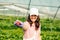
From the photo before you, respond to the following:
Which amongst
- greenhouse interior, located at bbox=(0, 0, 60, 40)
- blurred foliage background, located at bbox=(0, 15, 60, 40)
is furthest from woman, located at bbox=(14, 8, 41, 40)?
greenhouse interior, located at bbox=(0, 0, 60, 40)

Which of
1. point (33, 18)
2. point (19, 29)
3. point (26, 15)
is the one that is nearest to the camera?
point (33, 18)

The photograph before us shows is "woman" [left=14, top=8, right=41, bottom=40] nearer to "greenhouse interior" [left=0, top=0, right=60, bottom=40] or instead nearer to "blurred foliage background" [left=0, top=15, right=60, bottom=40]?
Answer: "blurred foliage background" [left=0, top=15, right=60, bottom=40]

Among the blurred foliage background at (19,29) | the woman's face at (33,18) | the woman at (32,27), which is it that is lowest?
the blurred foliage background at (19,29)

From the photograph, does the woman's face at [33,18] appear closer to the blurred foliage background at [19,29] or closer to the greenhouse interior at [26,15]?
the blurred foliage background at [19,29]

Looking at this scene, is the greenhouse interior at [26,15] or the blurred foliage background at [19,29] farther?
the greenhouse interior at [26,15]

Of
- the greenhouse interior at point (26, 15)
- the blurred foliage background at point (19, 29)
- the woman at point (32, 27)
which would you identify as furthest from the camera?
the greenhouse interior at point (26, 15)

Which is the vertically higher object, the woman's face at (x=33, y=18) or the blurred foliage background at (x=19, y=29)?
the woman's face at (x=33, y=18)

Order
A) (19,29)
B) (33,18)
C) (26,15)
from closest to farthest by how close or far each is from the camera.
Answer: (33,18) → (19,29) → (26,15)

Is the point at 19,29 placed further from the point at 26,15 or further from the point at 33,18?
the point at 33,18

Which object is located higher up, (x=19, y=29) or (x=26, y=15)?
(x=26, y=15)

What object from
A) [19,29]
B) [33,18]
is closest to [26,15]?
[19,29]

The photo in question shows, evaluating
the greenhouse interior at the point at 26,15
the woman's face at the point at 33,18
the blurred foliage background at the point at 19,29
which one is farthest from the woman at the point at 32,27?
the greenhouse interior at the point at 26,15

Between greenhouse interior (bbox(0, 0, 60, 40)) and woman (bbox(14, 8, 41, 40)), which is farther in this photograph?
greenhouse interior (bbox(0, 0, 60, 40))

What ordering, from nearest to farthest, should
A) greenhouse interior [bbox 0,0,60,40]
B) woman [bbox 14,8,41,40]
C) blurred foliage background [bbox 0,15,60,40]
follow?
woman [bbox 14,8,41,40]
blurred foliage background [bbox 0,15,60,40]
greenhouse interior [bbox 0,0,60,40]
